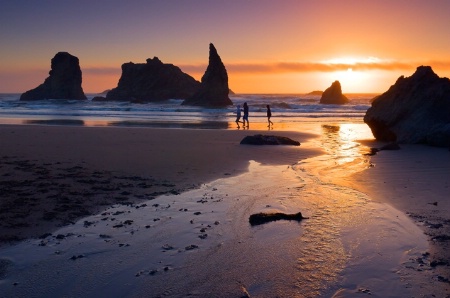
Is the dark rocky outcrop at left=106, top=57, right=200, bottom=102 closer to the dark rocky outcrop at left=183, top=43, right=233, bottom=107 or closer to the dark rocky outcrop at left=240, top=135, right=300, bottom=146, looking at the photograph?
the dark rocky outcrop at left=183, top=43, right=233, bottom=107

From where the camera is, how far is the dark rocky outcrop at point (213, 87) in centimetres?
7262

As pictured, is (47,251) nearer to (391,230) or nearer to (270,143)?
(391,230)

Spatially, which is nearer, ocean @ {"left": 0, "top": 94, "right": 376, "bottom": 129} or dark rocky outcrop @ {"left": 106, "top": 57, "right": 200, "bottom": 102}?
ocean @ {"left": 0, "top": 94, "right": 376, "bottom": 129}

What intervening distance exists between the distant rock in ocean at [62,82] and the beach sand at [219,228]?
104 meters

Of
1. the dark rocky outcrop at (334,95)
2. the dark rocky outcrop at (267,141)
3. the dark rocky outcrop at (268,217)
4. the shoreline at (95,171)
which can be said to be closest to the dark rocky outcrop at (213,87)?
the dark rocky outcrop at (334,95)

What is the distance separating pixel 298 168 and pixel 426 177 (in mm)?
3083

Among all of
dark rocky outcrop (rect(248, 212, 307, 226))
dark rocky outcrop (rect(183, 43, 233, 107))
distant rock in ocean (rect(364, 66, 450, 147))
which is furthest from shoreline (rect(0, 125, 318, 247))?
dark rocky outcrop (rect(183, 43, 233, 107))

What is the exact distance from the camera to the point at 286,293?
13.0 feet

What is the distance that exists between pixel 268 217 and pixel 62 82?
112m

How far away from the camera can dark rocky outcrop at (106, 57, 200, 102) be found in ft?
334

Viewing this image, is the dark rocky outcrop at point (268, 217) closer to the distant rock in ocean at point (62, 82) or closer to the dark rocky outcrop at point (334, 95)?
the dark rocky outcrop at point (334, 95)

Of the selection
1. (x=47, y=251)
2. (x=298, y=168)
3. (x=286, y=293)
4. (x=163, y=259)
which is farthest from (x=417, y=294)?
(x=298, y=168)

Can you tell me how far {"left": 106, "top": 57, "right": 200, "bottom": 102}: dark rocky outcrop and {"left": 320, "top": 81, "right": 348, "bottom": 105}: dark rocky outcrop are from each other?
32044mm

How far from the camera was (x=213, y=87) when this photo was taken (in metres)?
73.5
